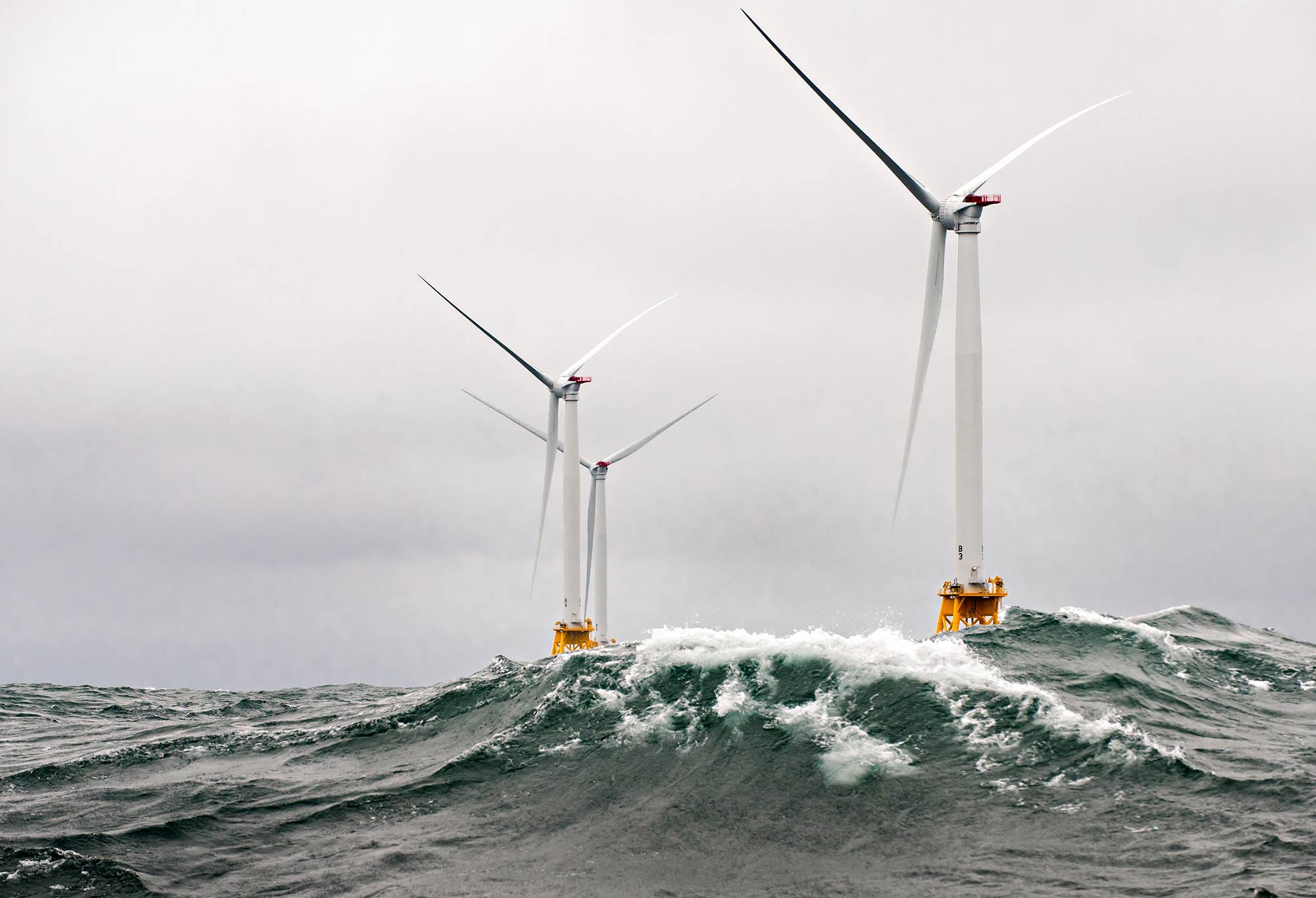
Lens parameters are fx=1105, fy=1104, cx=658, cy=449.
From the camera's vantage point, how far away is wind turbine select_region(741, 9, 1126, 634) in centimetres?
5450

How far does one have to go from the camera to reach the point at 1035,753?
33.2m

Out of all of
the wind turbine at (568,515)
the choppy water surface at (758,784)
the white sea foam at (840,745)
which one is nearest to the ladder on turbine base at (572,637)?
the wind turbine at (568,515)

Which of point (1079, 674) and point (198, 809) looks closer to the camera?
point (198, 809)

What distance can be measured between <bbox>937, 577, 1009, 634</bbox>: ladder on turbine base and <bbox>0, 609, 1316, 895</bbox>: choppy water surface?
2942 mm

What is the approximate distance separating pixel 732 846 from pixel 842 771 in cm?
508

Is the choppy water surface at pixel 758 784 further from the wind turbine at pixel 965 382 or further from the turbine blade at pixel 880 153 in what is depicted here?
the turbine blade at pixel 880 153

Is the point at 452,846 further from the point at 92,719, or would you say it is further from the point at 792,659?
the point at 92,719

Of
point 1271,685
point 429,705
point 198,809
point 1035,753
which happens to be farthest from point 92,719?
point 1271,685

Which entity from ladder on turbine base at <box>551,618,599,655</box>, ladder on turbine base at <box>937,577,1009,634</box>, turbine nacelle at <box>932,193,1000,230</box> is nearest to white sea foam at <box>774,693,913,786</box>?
ladder on turbine base at <box>937,577,1009,634</box>

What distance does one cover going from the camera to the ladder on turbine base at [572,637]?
99.7 m

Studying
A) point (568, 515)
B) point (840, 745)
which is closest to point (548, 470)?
point (568, 515)

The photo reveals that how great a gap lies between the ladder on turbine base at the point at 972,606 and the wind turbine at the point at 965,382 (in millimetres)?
32

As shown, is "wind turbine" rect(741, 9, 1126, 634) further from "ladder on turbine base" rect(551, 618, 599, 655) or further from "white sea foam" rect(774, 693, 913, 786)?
"ladder on turbine base" rect(551, 618, 599, 655)

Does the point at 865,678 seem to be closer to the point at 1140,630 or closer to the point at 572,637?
the point at 1140,630
